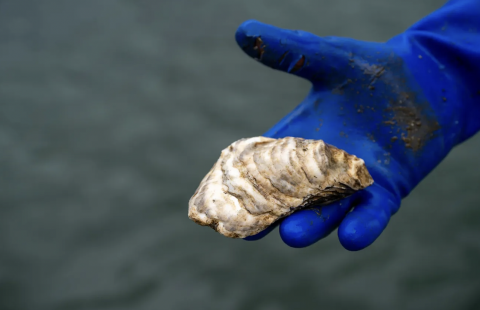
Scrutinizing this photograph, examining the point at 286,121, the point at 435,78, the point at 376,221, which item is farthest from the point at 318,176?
the point at 435,78

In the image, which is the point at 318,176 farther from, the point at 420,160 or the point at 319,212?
the point at 420,160

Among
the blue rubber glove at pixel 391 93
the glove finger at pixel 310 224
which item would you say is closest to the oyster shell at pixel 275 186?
the glove finger at pixel 310 224

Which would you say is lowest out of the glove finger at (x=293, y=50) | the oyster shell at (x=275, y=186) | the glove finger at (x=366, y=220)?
the glove finger at (x=366, y=220)

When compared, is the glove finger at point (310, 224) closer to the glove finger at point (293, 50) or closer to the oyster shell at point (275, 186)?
the oyster shell at point (275, 186)

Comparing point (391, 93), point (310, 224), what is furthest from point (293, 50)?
point (310, 224)

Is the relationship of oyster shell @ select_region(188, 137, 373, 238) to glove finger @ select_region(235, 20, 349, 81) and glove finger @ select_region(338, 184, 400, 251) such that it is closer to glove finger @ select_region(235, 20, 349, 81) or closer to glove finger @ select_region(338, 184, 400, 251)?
glove finger @ select_region(338, 184, 400, 251)

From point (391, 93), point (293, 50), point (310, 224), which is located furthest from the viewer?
point (391, 93)

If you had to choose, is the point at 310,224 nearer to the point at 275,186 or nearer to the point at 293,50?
the point at 275,186
